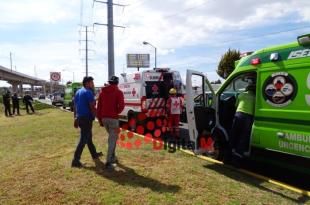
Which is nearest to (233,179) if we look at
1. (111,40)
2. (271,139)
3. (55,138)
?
(271,139)

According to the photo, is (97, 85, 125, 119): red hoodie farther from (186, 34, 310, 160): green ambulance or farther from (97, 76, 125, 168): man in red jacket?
(186, 34, 310, 160): green ambulance

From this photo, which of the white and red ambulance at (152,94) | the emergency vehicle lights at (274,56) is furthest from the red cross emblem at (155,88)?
the emergency vehicle lights at (274,56)

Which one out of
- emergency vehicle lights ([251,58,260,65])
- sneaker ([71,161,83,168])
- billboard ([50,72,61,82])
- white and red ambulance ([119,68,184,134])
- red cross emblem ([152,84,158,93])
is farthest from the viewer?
billboard ([50,72,61,82])

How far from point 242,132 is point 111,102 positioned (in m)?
2.63

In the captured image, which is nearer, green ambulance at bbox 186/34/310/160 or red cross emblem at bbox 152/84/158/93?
green ambulance at bbox 186/34/310/160

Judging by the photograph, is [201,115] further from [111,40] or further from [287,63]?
[111,40]

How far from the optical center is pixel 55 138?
1189 centimetres

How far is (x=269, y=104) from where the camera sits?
6.84 meters

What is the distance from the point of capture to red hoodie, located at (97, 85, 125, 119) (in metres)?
7.29

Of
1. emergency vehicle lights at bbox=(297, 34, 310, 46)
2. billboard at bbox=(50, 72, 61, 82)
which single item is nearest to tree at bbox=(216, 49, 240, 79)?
billboard at bbox=(50, 72, 61, 82)

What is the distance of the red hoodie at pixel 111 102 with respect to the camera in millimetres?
7293

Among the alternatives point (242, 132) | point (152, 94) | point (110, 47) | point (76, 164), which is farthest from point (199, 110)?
point (110, 47)

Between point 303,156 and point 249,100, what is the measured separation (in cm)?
151

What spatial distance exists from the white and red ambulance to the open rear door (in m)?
4.77
